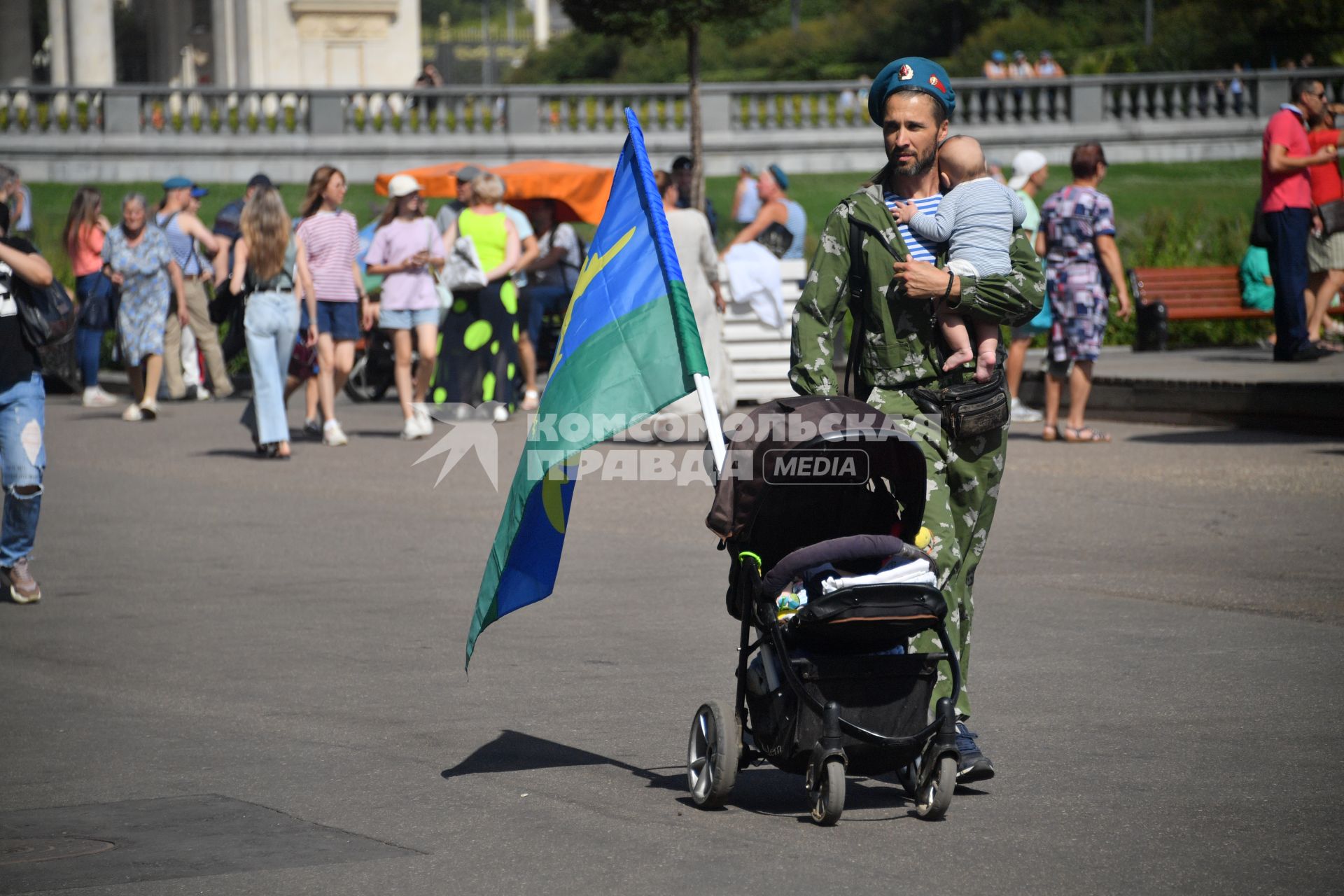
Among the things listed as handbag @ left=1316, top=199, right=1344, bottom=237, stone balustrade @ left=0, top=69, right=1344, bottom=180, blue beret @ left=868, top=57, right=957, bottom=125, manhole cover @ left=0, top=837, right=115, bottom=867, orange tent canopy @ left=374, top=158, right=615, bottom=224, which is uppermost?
stone balustrade @ left=0, top=69, right=1344, bottom=180

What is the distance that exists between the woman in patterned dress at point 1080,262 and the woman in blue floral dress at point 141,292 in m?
7.97

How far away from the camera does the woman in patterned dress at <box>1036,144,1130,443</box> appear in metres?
12.8

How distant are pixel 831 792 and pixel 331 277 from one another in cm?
999

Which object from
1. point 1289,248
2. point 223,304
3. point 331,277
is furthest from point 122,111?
point 1289,248

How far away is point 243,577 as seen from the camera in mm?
9125

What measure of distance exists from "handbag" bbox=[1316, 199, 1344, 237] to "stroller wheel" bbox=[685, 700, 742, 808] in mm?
11066

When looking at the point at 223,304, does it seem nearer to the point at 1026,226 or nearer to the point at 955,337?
the point at 1026,226

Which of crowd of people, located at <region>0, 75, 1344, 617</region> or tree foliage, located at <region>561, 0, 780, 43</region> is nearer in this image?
crowd of people, located at <region>0, 75, 1344, 617</region>

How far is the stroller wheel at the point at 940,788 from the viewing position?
4.95 metres

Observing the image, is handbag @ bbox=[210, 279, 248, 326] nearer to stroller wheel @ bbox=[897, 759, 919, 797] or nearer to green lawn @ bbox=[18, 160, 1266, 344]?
green lawn @ bbox=[18, 160, 1266, 344]

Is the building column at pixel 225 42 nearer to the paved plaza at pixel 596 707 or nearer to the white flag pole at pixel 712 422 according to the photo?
the paved plaza at pixel 596 707

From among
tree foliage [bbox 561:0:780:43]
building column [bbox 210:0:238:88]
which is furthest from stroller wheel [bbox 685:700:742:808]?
building column [bbox 210:0:238:88]

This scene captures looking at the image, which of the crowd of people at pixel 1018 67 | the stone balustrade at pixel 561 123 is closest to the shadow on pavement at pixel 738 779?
the stone balustrade at pixel 561 123

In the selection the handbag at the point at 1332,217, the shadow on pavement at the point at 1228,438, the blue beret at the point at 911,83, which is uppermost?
the blue beret at the point at 911,83
